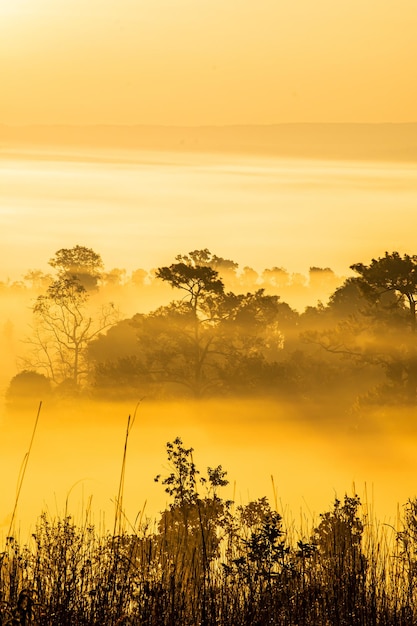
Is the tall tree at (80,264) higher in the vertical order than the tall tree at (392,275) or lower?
higher

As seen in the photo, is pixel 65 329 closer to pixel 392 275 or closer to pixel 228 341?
pixel 228 341

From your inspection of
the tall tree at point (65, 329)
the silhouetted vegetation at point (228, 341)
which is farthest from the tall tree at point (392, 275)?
the tall tree at point (65, 329)

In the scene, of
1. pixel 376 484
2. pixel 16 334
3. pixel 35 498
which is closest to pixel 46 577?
pixel 376 484

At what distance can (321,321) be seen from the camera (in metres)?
78.9

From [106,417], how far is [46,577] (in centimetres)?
6321

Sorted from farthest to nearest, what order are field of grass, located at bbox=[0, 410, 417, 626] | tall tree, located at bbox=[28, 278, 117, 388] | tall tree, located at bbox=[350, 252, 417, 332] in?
tall tree, located at bbox=[28, 278, 117, 388]
tall tree, located at bbox=[350, 252, 417, 332]
field of grass, located at bbox=[0, 410, 417, 626]

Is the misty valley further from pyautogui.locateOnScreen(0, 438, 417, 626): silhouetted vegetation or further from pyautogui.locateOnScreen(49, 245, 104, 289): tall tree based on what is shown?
pyautogui.locateOnScreen(0, 438, 417, 626): silhouetted vegetation

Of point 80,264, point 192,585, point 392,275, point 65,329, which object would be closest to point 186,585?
point 192,585

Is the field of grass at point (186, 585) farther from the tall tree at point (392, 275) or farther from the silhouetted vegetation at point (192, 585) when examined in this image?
the tall tree at point (392, 275)

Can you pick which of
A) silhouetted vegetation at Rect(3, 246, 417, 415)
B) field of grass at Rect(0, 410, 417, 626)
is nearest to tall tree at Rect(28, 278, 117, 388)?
silhouetted vegetation at Rect(3, 246, 417, 415)

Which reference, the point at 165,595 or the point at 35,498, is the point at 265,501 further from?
the point at 35,498

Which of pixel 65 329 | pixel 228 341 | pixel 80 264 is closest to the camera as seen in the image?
pixel 228 341

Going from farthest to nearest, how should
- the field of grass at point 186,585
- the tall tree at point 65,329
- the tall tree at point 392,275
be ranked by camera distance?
the tall tree at point 65,329 → the tall tree at point 392,275 → the field of grass at point 186,585

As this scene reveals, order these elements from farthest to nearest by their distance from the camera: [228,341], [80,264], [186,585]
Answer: [80,264] < [228,341] < [186,585]
